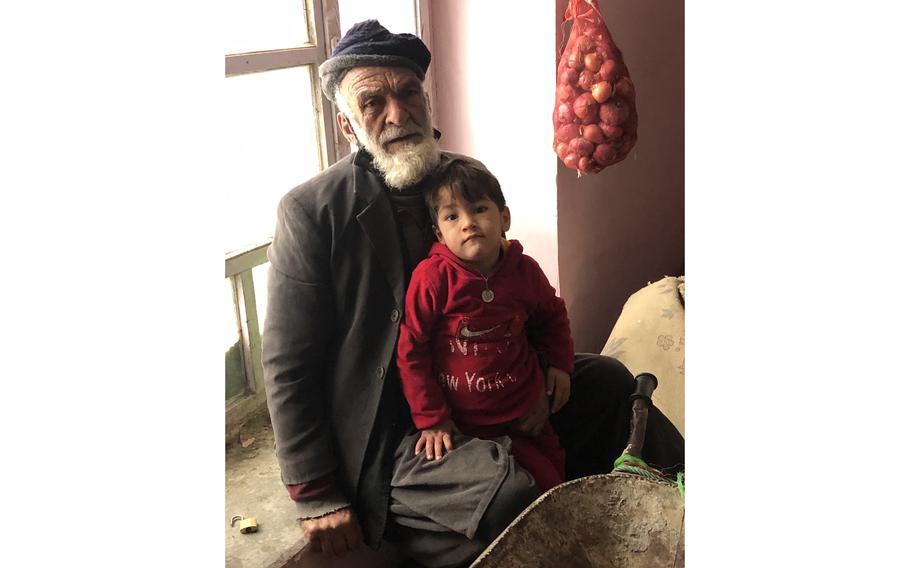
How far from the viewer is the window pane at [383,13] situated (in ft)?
3.30

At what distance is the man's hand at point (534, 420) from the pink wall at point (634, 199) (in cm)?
19

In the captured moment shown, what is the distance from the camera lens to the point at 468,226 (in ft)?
3.00

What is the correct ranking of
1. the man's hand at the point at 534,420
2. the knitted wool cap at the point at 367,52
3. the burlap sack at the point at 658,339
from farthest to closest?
the burlap sack at the point at 658,339 → the man's hand at the point at 534,420 → the knitted wool cap at the point at 367,52

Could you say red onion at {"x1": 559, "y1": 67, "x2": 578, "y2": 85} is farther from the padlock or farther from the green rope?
the padlock

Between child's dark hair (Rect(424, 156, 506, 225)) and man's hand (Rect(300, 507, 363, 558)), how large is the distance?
0.40 meters

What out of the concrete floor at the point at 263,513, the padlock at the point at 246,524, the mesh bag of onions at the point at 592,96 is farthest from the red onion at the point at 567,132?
the padlock at the point at 246,524

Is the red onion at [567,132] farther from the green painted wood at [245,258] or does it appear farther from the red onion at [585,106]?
the green painted wood at [245,258]

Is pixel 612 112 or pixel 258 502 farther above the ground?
pixel 612 112

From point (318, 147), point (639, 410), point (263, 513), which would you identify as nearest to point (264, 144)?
point (318, 147)

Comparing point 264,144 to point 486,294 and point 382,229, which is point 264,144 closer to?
point 382,229

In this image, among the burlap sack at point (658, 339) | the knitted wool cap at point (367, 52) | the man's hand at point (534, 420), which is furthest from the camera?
the burlap sack at point (658, 339)

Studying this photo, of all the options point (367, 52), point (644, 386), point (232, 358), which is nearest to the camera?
point (367, 52)

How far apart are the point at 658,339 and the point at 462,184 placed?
474 millimetres
